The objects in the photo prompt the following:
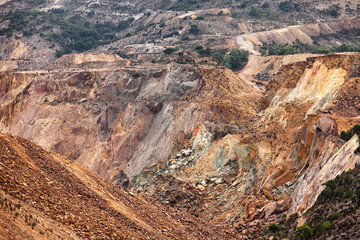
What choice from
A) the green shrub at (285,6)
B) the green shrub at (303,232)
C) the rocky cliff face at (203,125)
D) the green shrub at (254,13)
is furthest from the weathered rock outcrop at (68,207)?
the green shrub at (285,6)

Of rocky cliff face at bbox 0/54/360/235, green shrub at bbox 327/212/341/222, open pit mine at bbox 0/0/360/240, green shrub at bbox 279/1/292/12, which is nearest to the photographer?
green shrub at bbox 327/212/341/222

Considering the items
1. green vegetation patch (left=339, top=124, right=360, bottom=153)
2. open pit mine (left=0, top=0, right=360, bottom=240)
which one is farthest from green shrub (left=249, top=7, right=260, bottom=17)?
green vegetation patch (left=339, top=124, right=360, bottom=153)

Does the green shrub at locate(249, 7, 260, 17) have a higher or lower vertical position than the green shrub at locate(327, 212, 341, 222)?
lower

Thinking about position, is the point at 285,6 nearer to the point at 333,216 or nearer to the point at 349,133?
the point at 349,133

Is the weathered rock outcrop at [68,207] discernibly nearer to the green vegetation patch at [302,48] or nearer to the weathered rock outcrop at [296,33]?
the green vegetation patch at [302,48]

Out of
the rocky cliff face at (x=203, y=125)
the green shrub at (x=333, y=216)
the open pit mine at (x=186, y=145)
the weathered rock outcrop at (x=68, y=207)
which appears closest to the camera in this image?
the weathered rock outcrop at (x=68, y=207)

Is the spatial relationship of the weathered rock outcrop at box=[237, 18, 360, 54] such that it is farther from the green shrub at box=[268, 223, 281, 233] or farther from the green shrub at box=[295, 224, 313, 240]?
the green shrub at box=[295, 224, 313, 240]

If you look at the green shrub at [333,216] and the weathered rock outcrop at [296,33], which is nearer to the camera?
the green shrub at [333,216]

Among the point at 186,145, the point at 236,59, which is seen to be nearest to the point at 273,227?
the point at 186,145
